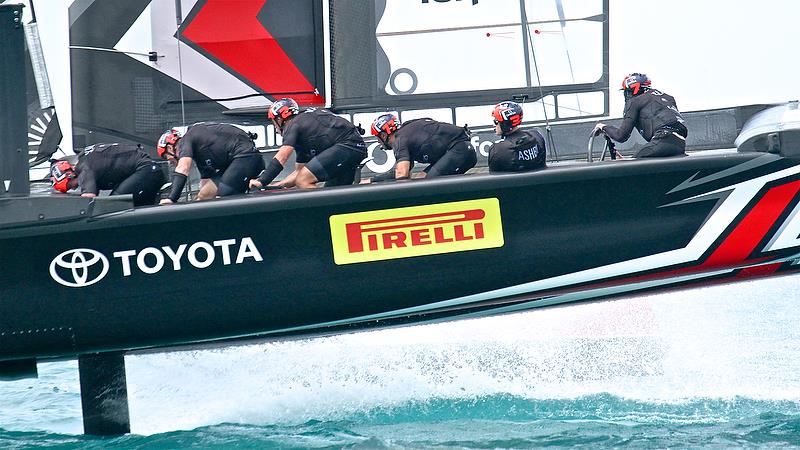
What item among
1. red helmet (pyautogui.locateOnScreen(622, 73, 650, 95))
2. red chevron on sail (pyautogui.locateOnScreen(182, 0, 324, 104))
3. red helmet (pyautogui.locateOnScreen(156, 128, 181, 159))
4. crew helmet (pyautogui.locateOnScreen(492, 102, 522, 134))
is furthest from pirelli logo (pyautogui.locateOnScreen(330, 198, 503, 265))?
red chevron on sail (pyautogui.locateOnScreen(182, 0, 324, 104))

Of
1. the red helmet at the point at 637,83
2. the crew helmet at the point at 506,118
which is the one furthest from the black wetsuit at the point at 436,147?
the red helmet at the point at 637,83

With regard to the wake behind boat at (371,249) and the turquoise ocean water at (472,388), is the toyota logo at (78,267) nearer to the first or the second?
the wake behind boat at (371,249)

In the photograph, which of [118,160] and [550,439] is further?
[118,160]

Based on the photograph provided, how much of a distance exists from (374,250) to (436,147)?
105 cm

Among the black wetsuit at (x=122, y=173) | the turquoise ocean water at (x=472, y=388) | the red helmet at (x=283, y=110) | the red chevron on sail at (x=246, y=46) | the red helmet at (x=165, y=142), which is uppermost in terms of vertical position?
the red chevron on sail at (x=246, y=46)

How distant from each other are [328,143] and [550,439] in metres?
2.05

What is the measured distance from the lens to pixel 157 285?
5168mm

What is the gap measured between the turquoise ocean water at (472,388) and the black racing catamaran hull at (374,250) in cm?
68

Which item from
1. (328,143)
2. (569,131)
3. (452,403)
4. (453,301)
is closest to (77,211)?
(328,143)

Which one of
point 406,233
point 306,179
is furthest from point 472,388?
point 306,179

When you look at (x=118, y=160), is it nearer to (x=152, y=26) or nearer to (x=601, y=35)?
(x=152, y=26)

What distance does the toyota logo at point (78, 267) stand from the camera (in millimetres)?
5125

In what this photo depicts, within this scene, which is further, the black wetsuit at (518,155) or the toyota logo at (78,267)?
the black wetsuit at (518,155)

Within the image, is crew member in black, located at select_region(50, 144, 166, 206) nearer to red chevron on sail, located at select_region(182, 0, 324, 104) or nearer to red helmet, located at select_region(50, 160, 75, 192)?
red helmet, located at select_region(50, 160, 75, 192)
